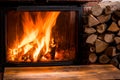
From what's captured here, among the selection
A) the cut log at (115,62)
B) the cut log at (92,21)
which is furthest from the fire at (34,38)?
the cut log at (115,62)

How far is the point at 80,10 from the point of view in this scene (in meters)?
2.71

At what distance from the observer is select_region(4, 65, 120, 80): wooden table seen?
235cm

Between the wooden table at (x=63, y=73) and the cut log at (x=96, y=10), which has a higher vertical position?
the cut log at (x=96, y=10)

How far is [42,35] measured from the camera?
2.74 m

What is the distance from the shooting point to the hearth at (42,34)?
8.72 ft

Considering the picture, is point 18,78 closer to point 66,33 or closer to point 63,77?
point 63,77

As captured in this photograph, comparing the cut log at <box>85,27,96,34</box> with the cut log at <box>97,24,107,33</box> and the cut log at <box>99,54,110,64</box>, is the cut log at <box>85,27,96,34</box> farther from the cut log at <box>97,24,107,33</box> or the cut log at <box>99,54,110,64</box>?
the cut log at <box>99,54,110,64</box>

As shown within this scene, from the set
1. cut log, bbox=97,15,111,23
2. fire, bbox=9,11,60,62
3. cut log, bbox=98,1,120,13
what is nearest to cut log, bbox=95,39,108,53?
cut log, bbox=97,15,111,23

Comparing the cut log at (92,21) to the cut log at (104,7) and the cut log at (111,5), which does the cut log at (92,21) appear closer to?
the cut log at (104,7)

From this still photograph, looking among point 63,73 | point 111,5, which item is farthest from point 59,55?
point 111,5

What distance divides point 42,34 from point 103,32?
60 centimetres

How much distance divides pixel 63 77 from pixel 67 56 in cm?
51

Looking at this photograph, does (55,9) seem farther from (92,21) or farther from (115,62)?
(115,62)

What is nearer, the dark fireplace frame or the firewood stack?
the dark fireplace frame
